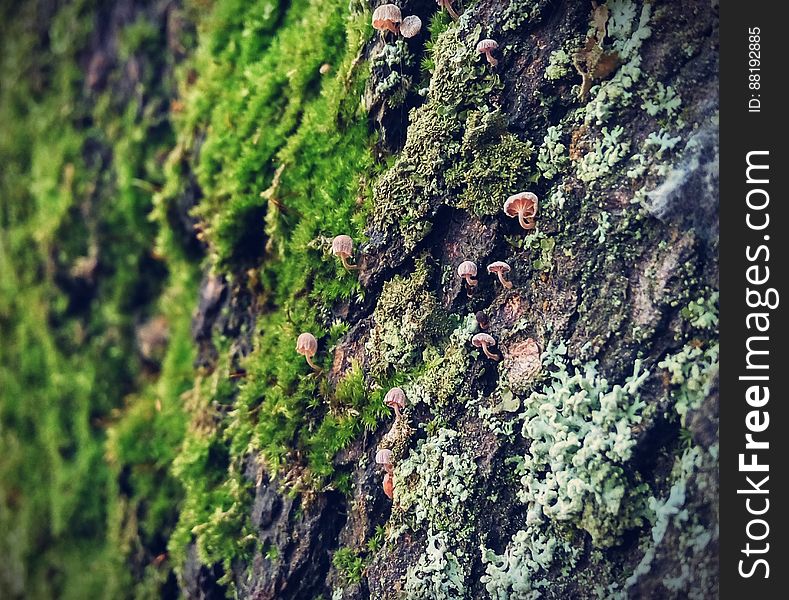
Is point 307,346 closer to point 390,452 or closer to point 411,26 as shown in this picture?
point 390,452

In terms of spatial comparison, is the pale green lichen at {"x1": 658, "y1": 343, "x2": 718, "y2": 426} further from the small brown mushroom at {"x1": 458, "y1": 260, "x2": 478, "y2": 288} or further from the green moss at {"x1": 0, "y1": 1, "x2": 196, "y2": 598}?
the green moss at {"x1": 0, "y1": 1, "x2": 196, "y2": 598}

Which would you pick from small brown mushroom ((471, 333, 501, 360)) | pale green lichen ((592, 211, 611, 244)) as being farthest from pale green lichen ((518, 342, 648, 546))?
pale green lichen ((592, 211, 611, 244))

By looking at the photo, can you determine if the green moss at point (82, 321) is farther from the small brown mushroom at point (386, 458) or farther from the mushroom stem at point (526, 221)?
the mushroom stem at point (526, 221)

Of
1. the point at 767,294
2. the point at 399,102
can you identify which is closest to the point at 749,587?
the point at 767,294

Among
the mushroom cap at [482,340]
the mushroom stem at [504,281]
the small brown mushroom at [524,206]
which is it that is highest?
the small brown mushroom at [524,206]

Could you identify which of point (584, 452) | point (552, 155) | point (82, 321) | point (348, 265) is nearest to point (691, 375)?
point (584, 452)

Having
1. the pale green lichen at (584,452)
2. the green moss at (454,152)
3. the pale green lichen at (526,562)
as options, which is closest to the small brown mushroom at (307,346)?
the green moss at (454,152)
